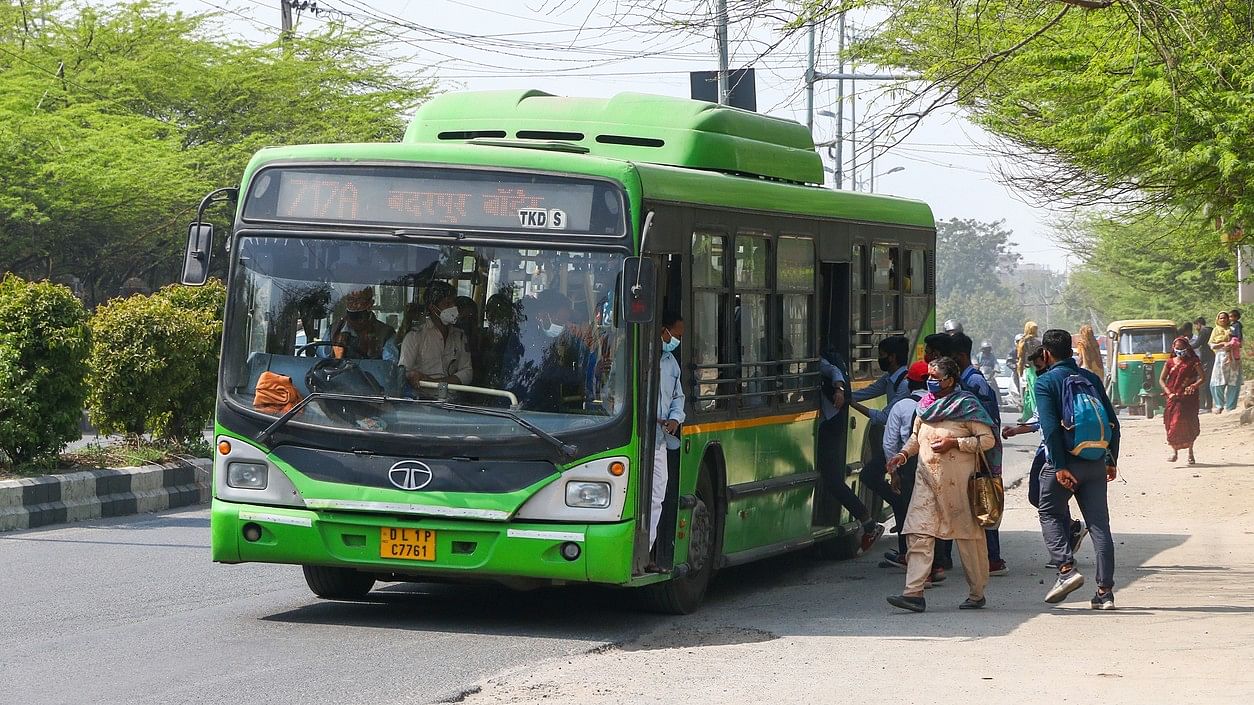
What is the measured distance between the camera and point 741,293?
37.0 feet

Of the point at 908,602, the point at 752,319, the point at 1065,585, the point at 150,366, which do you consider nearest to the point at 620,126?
the point at 752,319

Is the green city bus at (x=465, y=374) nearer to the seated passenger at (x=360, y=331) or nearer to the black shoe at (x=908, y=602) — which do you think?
the seated passenger at (x=360, y=331)

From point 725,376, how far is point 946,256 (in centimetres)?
16505

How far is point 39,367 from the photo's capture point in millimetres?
15516

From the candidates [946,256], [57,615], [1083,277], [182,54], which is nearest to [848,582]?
[57,615]

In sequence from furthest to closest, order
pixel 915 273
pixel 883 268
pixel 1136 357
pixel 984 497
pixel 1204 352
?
pixel 1136 357
pixel 1204 352
pixel 915 273
pixel 883 268
pixel 984 497

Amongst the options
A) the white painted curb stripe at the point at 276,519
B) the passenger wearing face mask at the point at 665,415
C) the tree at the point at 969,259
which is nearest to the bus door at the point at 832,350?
the passenger wearing face mask at the point at 665,415

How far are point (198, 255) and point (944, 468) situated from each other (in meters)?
4.35

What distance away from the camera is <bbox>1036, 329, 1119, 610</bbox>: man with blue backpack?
1070cm

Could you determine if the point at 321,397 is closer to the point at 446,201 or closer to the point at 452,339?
the point at 452,339

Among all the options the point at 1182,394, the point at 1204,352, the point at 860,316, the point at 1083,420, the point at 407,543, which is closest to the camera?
the point at 407,543

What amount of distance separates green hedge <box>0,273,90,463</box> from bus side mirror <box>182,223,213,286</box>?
5.74m

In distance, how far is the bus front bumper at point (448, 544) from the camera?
952 centimetres

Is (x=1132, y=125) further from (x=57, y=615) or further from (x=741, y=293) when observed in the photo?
(x=57, y=615)
